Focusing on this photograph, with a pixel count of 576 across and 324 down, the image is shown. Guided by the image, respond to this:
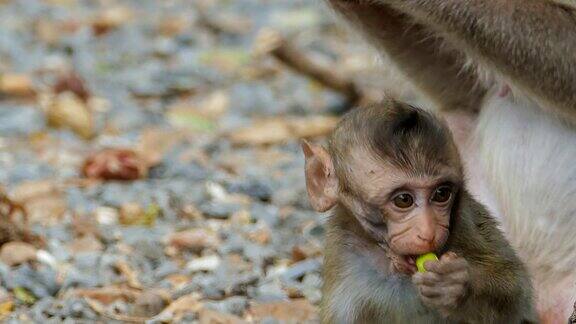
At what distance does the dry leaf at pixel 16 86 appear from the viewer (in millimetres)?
7352

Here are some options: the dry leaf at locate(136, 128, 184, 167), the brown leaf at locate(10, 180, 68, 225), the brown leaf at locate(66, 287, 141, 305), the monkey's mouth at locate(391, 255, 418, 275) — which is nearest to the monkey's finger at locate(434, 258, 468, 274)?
the monkey's mouth at locate(391, 255, 418, 275)

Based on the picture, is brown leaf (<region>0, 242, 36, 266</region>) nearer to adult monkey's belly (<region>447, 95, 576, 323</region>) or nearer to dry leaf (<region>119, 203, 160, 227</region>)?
dry leaf (<region>119, 203, 160, 227</region>)

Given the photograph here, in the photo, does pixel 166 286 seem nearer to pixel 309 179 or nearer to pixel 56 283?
pixel 56 283

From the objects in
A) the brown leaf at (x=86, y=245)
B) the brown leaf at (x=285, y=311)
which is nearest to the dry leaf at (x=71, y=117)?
the brown leaf at (x=86, y=245)

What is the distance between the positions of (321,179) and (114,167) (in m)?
2.44

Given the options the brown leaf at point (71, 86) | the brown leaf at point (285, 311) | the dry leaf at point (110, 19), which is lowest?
the dry leaf at point (110, 19)

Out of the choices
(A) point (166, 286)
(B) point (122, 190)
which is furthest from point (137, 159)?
(A) point (166, 286)

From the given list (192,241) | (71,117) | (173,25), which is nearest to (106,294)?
(192,241)

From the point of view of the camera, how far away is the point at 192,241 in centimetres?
509

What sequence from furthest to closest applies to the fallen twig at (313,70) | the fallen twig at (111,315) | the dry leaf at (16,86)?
the dry leaf at (16,86) → the fallen twig at (313,70) → the fallen twig at (111,315)

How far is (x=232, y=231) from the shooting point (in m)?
5.27

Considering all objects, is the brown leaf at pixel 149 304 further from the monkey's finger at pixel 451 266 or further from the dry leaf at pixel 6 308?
the monkey's finger at pixel 451 266

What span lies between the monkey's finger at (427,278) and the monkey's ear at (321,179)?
1.42 ft

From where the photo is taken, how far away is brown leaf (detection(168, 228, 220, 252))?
5.09m
